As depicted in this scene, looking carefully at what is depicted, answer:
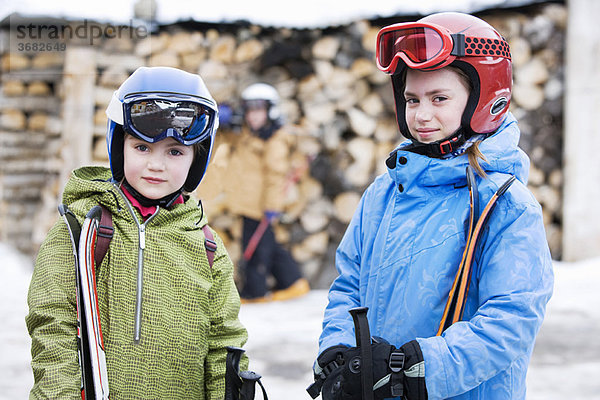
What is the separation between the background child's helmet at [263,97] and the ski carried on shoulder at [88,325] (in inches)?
167

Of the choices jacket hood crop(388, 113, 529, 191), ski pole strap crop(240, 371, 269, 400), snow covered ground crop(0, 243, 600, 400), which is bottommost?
snow covered ground crop(0, 243, 600, 400)

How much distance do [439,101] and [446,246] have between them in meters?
0.40

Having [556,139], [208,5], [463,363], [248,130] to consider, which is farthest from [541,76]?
[463,363]

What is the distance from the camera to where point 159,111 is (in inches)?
75.0

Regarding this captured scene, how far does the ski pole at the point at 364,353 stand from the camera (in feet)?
5.00

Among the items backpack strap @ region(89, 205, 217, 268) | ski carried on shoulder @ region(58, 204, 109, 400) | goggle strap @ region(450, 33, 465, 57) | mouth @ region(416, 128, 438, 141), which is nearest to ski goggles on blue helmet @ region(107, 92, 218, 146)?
backpack strap @ region(89, 205, 217, 268)

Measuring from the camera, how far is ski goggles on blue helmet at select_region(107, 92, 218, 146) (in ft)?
6.20

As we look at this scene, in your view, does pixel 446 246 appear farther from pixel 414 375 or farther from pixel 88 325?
pixel 88 325

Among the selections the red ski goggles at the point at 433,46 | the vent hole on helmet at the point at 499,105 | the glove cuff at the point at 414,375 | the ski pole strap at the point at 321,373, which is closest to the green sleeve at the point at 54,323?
the ski pole strap at the point at 321,373

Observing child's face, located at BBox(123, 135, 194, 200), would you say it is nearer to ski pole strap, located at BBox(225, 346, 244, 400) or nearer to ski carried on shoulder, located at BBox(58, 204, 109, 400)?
ski carried on shoulder, located at BBox(58, 204, 109, 400)

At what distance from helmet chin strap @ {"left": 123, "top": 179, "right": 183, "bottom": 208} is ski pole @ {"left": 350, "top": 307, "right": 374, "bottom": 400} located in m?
0.70

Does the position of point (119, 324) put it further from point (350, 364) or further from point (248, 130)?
point (248, 130)

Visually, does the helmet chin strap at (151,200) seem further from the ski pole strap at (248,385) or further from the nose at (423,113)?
the nose at (423,113)

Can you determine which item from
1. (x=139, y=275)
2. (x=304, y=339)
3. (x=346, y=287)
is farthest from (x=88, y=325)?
(x=304, y=339)
